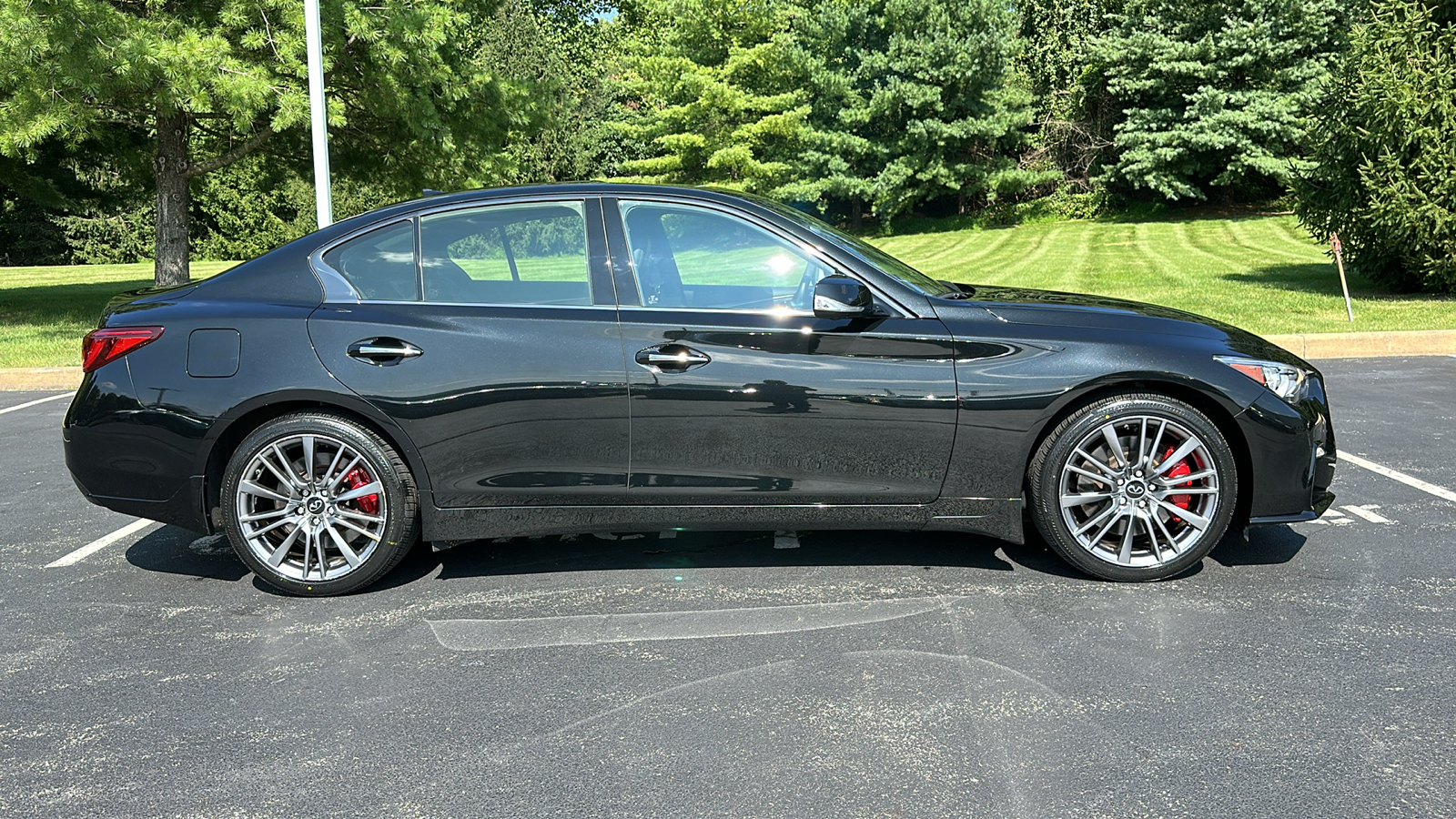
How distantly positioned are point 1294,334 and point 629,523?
877 centimetres

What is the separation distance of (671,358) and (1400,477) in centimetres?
423

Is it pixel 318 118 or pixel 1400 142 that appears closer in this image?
pixel 318 118

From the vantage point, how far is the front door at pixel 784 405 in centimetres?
434

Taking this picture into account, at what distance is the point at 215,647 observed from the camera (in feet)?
13.2

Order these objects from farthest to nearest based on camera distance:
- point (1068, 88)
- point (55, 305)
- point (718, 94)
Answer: point (1068, 88)
point (718, 94)
point (55, 305)

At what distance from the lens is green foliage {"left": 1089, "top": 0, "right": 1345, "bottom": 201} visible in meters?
32.1

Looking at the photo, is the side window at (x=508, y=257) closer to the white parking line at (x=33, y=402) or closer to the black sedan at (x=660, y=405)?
the black sedan at (x=660, y=405)

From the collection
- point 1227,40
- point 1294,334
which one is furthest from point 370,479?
point 1227,40

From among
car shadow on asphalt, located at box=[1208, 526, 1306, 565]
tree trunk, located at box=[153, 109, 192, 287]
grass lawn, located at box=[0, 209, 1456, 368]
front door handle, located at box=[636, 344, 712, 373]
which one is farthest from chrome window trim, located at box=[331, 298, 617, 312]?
tree trunk, located at box=[153, 109, 192, 287]

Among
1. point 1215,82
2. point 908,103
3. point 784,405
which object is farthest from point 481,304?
point 1215,82

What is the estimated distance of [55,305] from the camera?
19.2m

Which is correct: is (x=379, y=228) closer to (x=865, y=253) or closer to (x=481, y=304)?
(x=481, y=304)

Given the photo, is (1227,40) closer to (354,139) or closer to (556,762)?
(354,139)

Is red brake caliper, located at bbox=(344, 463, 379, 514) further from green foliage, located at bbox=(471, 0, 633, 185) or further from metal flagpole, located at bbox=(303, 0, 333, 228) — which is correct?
green foliage, located at bbox=(471, 0, 633, 185)
